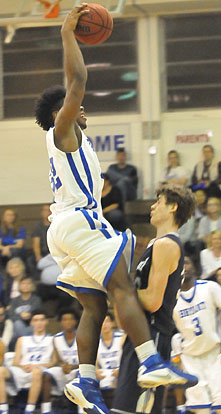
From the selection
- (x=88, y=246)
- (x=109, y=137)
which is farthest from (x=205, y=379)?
(x=109, y=137)

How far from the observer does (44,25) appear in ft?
43.7

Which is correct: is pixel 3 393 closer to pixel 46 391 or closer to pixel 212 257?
pixel 46 391

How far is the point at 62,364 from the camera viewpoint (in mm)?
9164

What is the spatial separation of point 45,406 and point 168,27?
6.65m

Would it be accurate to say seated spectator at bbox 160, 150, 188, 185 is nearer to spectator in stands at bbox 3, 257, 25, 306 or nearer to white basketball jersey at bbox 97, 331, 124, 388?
spectator in stands at bbox 3, 257, 25, 306

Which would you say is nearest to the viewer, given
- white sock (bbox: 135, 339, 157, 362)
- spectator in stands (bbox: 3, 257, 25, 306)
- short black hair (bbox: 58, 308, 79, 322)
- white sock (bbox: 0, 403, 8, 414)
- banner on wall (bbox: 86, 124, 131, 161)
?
white sock (bbox: 135, 339, 157, 362)

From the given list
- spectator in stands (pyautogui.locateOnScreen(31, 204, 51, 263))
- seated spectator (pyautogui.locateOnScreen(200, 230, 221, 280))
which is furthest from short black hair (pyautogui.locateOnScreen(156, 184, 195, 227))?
spectator in stands (pyautogui.locateOnScreen(31, 204, 51, 263))

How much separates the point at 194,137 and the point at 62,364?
507 centimetres

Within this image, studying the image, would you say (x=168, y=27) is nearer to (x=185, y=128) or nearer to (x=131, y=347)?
(x=185, y=128)

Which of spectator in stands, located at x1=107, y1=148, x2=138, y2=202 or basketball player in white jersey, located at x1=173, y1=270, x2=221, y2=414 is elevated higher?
spectator in stands, located at x1=107, y1=148, x2=138, y2=202

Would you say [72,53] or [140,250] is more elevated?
[72,53]

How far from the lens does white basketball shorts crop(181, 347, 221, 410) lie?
323 inches

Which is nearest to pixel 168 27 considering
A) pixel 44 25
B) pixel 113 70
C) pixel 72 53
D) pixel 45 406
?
pixel 113 70

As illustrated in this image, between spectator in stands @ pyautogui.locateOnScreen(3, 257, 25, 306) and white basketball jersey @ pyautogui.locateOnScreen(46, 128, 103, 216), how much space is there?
5636 millimetres
